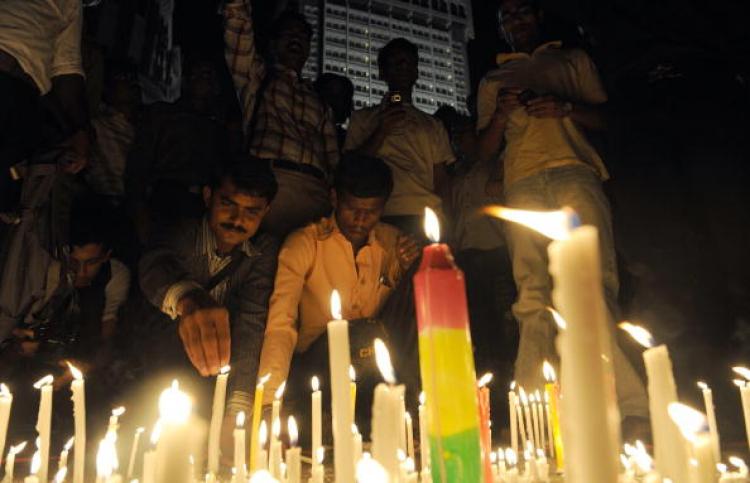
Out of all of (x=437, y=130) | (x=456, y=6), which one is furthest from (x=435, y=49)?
(x=437, y=130)

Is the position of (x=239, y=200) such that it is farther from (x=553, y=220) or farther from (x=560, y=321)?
(x=553, y=220)

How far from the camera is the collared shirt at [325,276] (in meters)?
3.75

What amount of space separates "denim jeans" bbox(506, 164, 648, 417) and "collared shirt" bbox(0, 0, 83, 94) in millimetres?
2941

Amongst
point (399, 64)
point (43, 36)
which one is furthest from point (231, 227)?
point (399, 64)

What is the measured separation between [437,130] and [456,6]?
22.2 meters

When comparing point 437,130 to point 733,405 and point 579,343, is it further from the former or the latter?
point 579,343

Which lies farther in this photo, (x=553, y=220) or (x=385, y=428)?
(x=385, y=428)

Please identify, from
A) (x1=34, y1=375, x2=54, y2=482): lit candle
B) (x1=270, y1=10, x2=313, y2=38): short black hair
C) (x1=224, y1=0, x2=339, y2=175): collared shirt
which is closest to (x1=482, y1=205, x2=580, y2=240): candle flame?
(x1=34, y1=375, x2=54, y2=482): lit candle

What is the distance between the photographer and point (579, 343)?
1.80 ft

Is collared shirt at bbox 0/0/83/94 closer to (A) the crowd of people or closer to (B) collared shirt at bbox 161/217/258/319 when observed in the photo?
(A) the crowd of people

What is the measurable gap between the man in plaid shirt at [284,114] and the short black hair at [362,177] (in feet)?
1.01

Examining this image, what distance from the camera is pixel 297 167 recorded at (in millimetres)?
4016

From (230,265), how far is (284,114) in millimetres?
1208

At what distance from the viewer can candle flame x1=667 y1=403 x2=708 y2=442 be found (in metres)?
0.78
